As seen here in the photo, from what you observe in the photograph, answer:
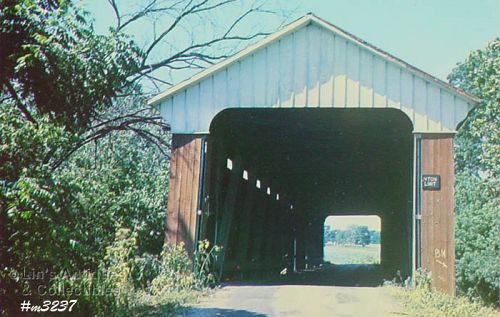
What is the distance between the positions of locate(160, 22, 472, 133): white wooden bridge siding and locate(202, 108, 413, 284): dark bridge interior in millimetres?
975

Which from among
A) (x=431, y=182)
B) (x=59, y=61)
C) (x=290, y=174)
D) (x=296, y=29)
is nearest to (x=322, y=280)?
(x=290, y=174)

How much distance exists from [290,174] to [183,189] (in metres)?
10.2

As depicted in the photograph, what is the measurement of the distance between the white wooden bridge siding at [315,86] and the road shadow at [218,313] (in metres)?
3.91

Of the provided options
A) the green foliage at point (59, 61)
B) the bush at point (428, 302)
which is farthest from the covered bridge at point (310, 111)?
the green foliage at point (59, 61)

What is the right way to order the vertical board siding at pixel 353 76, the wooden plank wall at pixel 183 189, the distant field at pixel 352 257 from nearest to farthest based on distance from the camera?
the vertical board siding at pixel 353 76, the wooden plank wall at pixel 183 189, the distant field at pixel 352 257

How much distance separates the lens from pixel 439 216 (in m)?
10.4

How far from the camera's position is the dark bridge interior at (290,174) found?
12883 mm

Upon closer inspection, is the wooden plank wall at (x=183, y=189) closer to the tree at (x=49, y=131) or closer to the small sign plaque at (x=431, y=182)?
the tree at (x=49, y=131)

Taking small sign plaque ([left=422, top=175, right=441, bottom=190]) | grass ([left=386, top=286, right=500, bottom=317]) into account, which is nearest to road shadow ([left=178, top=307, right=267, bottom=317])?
grass ([left=386, top=286, right=500, bottom=317])

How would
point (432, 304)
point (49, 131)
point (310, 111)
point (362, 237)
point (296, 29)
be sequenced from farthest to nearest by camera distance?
point (362, 237)
point (310, 111)
point (296, 29)
point (432, 304)
point (49, 131)

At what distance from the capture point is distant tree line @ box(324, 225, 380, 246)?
126 meters

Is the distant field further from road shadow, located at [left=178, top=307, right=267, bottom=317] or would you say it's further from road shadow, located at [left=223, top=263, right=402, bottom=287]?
road shadow, located at [left=178, top=307, right=267, bottom=317]

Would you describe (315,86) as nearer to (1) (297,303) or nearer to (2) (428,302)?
(1) (297,303)

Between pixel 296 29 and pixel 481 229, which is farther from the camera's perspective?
pixel 481 229
